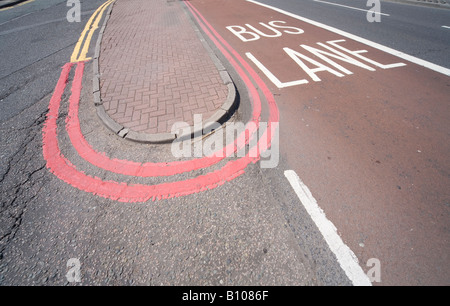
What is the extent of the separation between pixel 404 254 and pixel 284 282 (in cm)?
128

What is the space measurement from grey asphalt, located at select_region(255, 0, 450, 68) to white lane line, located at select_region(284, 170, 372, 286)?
19.0 feet

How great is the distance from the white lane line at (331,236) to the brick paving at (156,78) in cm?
213

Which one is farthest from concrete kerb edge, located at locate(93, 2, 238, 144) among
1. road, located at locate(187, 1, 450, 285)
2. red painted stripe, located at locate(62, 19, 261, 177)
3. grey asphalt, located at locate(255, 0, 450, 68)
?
grey asphalt, located at locate(255, 0, 450, 68)

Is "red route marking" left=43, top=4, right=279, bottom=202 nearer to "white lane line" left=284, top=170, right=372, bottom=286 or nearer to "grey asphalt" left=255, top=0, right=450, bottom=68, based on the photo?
"white lane line" left=284, top=170, right=372, bottom=286

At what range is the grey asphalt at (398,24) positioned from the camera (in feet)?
20.0

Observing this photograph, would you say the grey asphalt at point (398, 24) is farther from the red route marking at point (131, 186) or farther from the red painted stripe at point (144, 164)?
the red painted stripe at point (144, 164)

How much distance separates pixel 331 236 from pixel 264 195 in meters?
0.85

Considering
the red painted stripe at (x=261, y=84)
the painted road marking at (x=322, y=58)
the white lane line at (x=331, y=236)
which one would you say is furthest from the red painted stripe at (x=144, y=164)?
the painted road marking at (x=322, y=58)

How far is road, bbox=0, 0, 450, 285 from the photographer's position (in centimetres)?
207

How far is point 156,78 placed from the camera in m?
4.98

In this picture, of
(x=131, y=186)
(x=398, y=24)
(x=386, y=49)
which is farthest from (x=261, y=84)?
(x=398, y=24)

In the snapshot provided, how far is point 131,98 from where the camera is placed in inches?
172

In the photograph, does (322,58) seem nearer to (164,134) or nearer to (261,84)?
(261,84)
